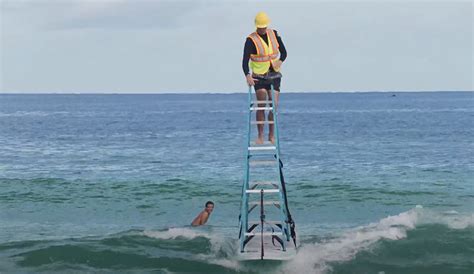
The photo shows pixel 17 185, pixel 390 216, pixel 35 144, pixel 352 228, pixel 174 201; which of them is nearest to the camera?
pixel 352 228

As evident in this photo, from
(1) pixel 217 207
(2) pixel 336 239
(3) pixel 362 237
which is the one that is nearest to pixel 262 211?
(2) pixel 336 239

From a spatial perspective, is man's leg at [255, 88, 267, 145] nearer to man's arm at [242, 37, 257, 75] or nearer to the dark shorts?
the dark shorts

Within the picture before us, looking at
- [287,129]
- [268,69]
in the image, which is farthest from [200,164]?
[287,129]

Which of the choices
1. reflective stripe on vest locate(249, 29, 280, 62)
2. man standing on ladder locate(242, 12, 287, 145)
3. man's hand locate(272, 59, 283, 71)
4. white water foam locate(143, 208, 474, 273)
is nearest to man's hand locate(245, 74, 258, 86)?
man standing on ladder locate(242, 12, 287, 145)

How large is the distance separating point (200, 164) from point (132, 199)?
13.4 meters

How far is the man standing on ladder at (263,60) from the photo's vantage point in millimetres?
16266

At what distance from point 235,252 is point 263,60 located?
634 cm

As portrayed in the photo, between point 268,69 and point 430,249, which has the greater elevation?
point 268,69

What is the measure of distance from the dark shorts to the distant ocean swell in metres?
5.84

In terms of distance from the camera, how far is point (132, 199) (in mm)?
34438

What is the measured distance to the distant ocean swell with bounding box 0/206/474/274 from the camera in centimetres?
2120

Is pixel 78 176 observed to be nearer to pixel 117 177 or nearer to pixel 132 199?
pixel 117 177

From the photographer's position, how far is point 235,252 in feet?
66.2

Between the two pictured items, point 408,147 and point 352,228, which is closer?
point 352,228
